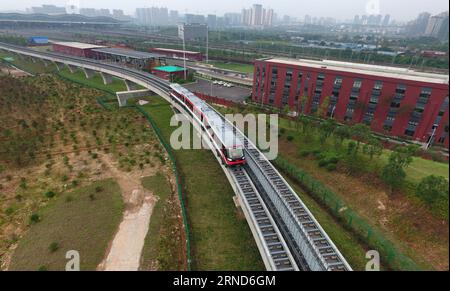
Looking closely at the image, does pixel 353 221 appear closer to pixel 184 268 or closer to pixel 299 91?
pixel 184 268

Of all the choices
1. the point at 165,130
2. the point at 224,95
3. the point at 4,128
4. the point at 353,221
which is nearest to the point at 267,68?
the point at 224,95

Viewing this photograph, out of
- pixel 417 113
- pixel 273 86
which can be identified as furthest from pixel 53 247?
pixel 417 113

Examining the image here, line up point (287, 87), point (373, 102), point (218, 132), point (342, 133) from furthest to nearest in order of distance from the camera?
point (287, 87)
point (373, 102)
point (342, 133)
point (218, 132)

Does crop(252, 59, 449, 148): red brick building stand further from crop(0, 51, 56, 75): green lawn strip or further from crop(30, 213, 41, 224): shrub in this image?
crop(0, 51, 56, 75): green lawn strip

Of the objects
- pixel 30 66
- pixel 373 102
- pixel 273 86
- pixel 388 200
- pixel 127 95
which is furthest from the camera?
pixel 30 66

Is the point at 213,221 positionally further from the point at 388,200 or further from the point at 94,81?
the point at 94,81

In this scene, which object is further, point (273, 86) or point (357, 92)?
point (273, 86)

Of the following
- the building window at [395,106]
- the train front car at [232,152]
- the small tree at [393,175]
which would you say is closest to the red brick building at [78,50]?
the train front car at [232,152]
